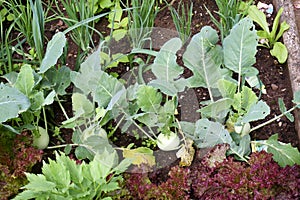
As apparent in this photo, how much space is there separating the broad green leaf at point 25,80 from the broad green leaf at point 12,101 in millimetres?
74

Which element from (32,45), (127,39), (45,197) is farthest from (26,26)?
(45,197)

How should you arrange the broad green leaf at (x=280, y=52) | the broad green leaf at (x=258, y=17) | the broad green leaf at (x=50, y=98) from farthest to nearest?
1. the broad green leaf at (x=258, y=17)
2. the broad green leaf at (x=280, y=52)
3. the broad green leaf at (x=50, y=98)

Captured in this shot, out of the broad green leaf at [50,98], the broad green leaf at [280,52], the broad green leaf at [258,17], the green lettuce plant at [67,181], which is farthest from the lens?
the broad green leaf at [258,17]

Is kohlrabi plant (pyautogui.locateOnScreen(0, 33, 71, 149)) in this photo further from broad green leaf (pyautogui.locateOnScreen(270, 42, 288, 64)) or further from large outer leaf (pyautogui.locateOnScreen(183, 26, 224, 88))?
broad green leaf (pyautogui.locateOnScreen(270, 42, 288, 64))

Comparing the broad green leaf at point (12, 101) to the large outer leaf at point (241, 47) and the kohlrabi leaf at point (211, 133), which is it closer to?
the kohlrabi leaf at point (211, 133)

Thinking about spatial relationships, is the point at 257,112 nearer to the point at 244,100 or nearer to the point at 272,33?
the point at 244,100

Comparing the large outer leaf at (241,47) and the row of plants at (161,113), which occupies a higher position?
the large outer leaf at (241,47)

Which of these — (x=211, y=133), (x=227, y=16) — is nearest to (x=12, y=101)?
(x=211, y=133)

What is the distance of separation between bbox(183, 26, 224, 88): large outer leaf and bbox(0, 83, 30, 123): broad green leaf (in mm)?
712

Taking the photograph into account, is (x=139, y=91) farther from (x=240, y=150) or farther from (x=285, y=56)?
(x=285, y=56)

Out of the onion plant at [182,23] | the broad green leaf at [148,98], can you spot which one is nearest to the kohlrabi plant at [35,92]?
the broad green leaf at [148,98]

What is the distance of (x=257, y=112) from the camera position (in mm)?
2527

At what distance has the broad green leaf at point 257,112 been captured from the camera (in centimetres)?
250

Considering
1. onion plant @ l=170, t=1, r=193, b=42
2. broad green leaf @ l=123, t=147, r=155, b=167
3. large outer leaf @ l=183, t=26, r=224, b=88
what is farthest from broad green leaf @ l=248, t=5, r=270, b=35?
broad green leaf @ l=123, t=147, r=155, b=167
